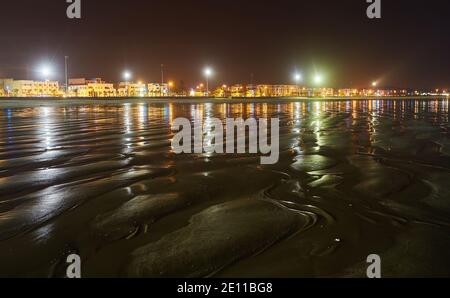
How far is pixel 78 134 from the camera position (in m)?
18.8

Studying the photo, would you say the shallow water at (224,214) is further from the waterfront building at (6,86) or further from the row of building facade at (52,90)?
the waterfront building at (6,86)

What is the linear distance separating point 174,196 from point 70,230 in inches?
87.8

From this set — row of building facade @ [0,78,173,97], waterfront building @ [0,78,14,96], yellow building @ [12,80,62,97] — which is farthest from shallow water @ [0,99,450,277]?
yellow building @ [12,80,62,97]

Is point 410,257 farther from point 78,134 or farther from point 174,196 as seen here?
point 78,134

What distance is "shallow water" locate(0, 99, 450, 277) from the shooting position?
4.85 m

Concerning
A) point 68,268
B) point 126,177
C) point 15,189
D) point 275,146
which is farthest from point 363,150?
point 68,268

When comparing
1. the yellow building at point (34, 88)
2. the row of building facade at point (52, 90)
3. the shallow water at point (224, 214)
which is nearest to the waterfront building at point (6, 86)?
the row of building facade at point (52, 90)

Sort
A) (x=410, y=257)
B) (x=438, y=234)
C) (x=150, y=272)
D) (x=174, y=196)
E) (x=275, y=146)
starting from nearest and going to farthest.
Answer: (x=150, y=272) < (x=410, y=257) < (x=438, y=234) < (x=174, y=196) < (x=275, y=146)

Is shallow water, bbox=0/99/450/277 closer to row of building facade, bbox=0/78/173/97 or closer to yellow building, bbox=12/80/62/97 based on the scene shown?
row of building facade, bbox=0/78/173/97

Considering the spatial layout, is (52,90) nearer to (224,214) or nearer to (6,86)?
(6,86)

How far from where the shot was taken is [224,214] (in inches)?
264

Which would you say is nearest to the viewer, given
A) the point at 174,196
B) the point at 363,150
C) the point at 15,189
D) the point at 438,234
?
the point at 438,234

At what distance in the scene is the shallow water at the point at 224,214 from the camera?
485cm

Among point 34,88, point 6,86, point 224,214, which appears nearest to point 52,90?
point 34,88
